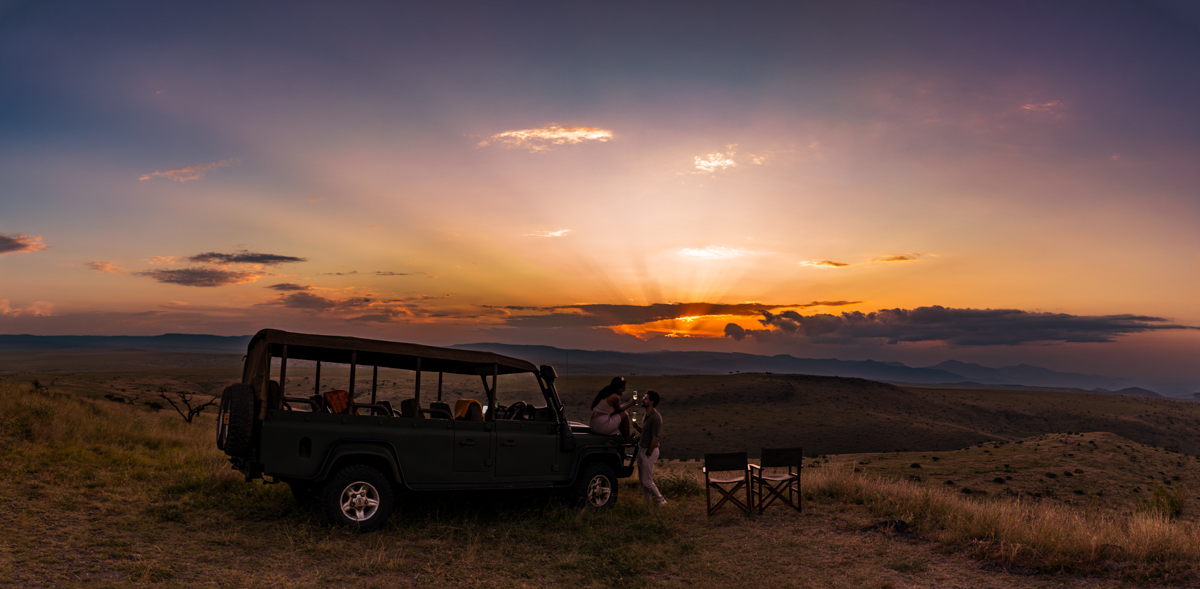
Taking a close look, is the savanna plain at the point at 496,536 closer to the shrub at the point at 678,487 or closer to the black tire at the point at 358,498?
the shrub at the point at 678,487

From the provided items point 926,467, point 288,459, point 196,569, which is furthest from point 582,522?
point 926,467

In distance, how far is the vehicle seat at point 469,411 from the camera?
11.0m

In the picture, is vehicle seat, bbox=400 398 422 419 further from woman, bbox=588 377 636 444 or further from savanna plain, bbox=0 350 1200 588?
woman, bbox=588 377 636 444

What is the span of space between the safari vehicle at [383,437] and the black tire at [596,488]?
0.02 m

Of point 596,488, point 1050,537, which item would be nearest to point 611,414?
point 596,488

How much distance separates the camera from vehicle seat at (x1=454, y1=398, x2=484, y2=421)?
11016mm

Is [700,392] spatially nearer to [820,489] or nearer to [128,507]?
[820,489]

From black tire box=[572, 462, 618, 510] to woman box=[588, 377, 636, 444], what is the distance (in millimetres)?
662

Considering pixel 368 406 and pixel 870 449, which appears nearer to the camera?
pixel 368 406

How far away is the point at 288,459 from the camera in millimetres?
9094

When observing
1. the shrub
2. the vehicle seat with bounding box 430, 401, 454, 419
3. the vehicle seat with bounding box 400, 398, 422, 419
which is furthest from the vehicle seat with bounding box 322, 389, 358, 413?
the shrub

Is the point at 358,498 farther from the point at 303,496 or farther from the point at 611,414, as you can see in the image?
the point at 611,414

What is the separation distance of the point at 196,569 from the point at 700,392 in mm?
81884

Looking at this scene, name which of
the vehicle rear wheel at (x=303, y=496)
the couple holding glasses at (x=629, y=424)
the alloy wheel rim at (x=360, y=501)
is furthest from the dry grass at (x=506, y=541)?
the couple holding glasses at (x=629, y=424)
